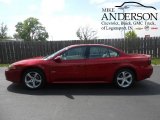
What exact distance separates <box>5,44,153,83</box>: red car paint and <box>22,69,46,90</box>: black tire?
0.12 metres

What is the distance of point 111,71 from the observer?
30.4 feet

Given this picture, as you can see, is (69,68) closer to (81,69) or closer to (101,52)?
(81,69)

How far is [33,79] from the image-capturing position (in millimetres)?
9227

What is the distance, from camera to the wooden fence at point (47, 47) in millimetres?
20281

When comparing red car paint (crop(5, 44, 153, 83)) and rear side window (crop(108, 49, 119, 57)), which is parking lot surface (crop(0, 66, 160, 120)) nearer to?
red car paint (crop(5, 44, 153, 83))

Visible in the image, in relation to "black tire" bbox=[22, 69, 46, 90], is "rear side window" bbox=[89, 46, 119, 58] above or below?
above

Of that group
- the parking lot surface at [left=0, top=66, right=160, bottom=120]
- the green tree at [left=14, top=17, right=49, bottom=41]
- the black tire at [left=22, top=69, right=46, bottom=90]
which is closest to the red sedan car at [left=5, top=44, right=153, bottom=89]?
the black tire at [left=22, top=69, right=46, bottom=90]

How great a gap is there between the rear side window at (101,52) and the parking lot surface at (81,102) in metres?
1.00

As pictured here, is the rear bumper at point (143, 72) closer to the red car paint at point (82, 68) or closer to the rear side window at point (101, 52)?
the red car paint at point (82, 68)

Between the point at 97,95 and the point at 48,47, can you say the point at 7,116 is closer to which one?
the point at 97,95

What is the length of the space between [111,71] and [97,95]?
1221 millimetres

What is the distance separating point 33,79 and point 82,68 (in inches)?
59.7

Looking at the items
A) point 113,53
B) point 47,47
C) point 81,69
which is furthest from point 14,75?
point 47,47

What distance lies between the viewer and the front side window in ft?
30.5
